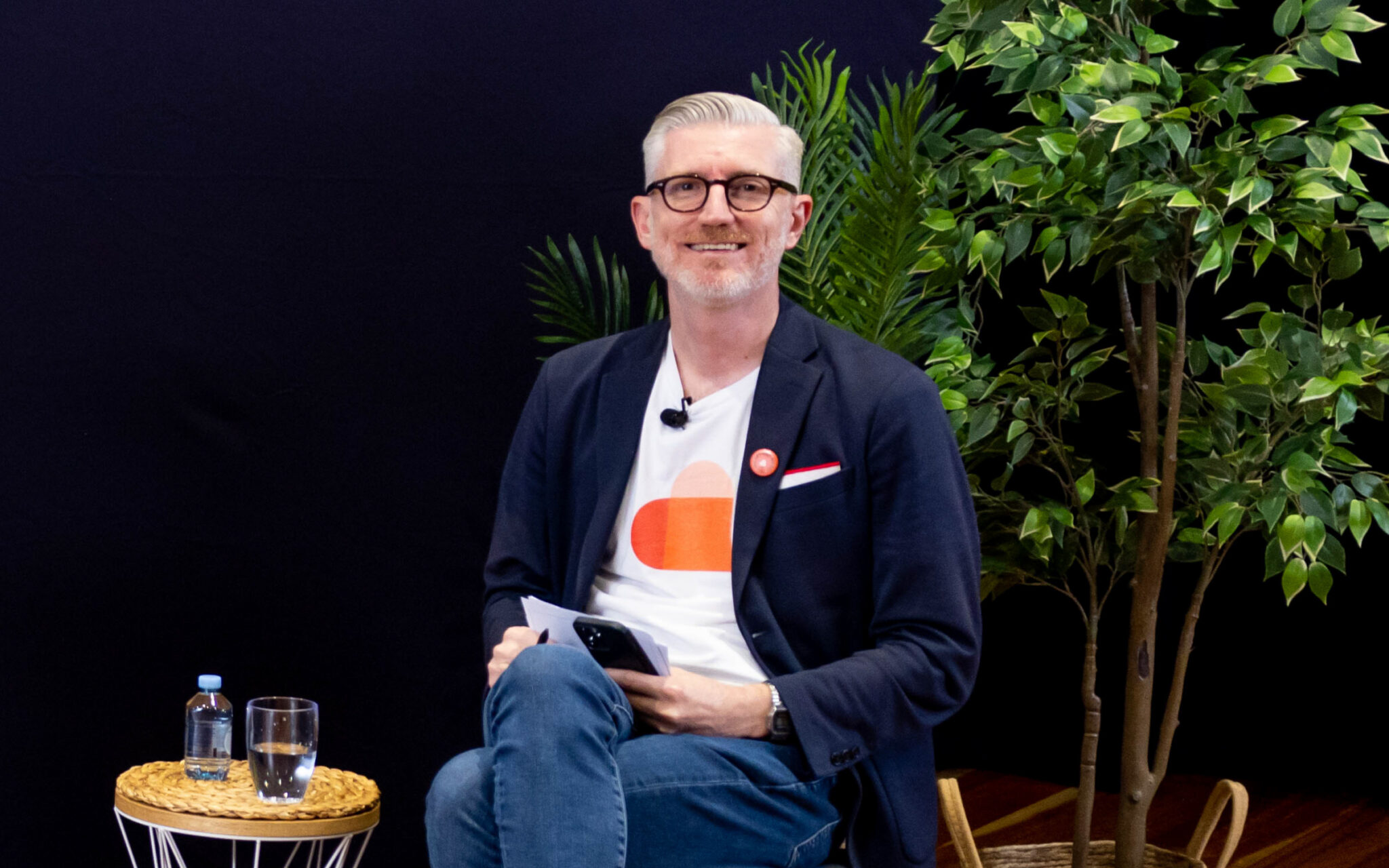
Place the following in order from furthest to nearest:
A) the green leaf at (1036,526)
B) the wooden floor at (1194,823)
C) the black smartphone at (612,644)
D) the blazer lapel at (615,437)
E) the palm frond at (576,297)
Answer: the wooden floor at (1194,823) → the palm frond at (576,297) → the green leaf at (1036,526) → the blazer lapel at (615,437) → the black smartphone at (612,644)

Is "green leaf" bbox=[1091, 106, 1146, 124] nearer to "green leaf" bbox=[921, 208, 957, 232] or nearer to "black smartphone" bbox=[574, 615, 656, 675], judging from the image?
"green leaf" bbox=[921, 208, 957, 232]

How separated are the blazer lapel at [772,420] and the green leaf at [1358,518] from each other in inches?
33.6

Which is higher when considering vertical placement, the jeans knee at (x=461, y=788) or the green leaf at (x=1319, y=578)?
the green leaf at (x=1319, y=578)

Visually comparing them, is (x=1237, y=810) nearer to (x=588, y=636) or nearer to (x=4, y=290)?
(x=588, y=636)

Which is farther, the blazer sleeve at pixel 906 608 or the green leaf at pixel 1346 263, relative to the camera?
the green leaf at pixel 1346 263

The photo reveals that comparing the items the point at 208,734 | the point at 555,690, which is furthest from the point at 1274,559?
the point at 208,734

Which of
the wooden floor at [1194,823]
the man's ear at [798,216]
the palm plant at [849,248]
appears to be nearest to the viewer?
the man's ear at [798,216]

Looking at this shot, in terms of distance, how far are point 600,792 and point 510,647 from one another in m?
0.31

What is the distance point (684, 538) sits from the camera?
1.61 meters

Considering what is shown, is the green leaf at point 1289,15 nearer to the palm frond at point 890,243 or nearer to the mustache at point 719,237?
the palm frond at point 890,243

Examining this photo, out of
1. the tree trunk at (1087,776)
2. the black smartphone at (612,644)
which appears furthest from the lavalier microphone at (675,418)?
the tree trunk at (1087,776)

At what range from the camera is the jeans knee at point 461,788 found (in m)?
1.33

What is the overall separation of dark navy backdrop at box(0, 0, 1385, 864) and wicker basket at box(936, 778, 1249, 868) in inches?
40.5

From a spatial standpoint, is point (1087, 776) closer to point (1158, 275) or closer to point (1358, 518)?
point (1358, 518)
